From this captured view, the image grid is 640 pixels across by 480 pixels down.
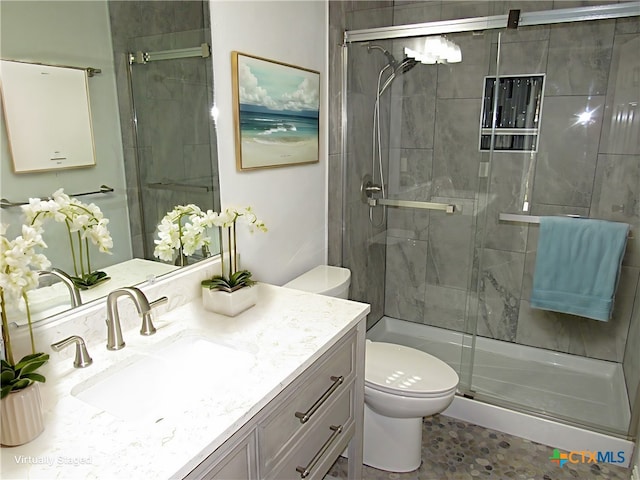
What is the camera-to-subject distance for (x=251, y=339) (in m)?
1.35

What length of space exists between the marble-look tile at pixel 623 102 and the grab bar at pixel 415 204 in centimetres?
85

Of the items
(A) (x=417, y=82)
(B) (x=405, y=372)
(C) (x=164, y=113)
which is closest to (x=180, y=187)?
(C) (x=164, y=113)

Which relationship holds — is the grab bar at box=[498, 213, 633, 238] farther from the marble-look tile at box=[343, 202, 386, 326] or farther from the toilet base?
the toilet base

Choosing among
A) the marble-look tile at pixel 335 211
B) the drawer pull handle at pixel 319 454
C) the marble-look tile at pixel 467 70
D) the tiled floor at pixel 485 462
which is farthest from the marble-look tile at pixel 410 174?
the drawer pull handle at pixel 319 454

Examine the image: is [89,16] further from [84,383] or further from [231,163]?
[84,383]

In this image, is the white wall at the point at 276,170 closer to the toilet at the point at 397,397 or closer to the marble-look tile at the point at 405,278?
the toilet at the point at 397,397

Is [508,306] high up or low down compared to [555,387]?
up

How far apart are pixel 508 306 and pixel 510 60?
147 centimetres

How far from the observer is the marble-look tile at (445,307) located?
9.62ft

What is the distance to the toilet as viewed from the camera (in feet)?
6.12

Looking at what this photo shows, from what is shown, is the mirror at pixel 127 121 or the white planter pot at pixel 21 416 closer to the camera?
the white planter pot at pixel 21 416

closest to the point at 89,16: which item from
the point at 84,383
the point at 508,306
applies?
the point at 84,383

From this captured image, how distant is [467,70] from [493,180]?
26.1 inches

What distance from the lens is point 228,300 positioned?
4.97ft
